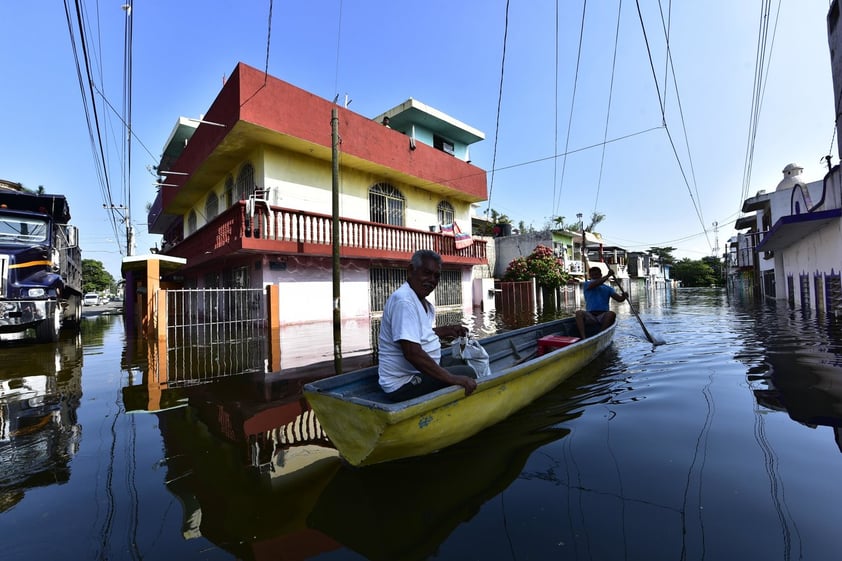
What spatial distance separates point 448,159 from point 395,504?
50.3ft

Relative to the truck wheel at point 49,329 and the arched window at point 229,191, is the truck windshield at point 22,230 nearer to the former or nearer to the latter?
the truck wheel at point 49,329

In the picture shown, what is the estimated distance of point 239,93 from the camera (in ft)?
32.1

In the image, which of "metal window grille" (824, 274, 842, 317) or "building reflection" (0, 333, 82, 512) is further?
"metal window grille" (824, 274, 842, 317)

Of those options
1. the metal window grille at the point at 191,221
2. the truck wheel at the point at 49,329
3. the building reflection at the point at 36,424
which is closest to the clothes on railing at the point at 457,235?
the metal window grille at the point at 191,221

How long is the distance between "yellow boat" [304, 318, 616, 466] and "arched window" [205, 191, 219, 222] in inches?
554

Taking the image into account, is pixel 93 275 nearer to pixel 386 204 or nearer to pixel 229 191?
pixel 229 191

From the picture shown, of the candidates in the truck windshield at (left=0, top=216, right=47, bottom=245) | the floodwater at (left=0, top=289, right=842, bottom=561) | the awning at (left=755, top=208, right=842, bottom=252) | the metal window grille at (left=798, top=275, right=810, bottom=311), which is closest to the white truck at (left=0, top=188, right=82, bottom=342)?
A: the truck windshield at (left=0, top=216, right=47, bottom=245)

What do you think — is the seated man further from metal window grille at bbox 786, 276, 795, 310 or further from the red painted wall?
metal window grille at bbox 786, 276, 795, 310

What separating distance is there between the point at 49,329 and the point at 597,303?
13.0 meters

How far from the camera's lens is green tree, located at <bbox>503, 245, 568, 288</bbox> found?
64.1ft

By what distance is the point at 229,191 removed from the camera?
13.6m

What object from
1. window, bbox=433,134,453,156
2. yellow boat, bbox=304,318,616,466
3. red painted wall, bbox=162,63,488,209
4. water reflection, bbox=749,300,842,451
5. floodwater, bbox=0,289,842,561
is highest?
window, bbox=433,134,453,156

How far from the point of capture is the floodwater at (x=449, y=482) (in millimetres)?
2080

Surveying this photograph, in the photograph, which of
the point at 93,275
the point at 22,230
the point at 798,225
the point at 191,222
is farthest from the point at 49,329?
the point at 93,275
